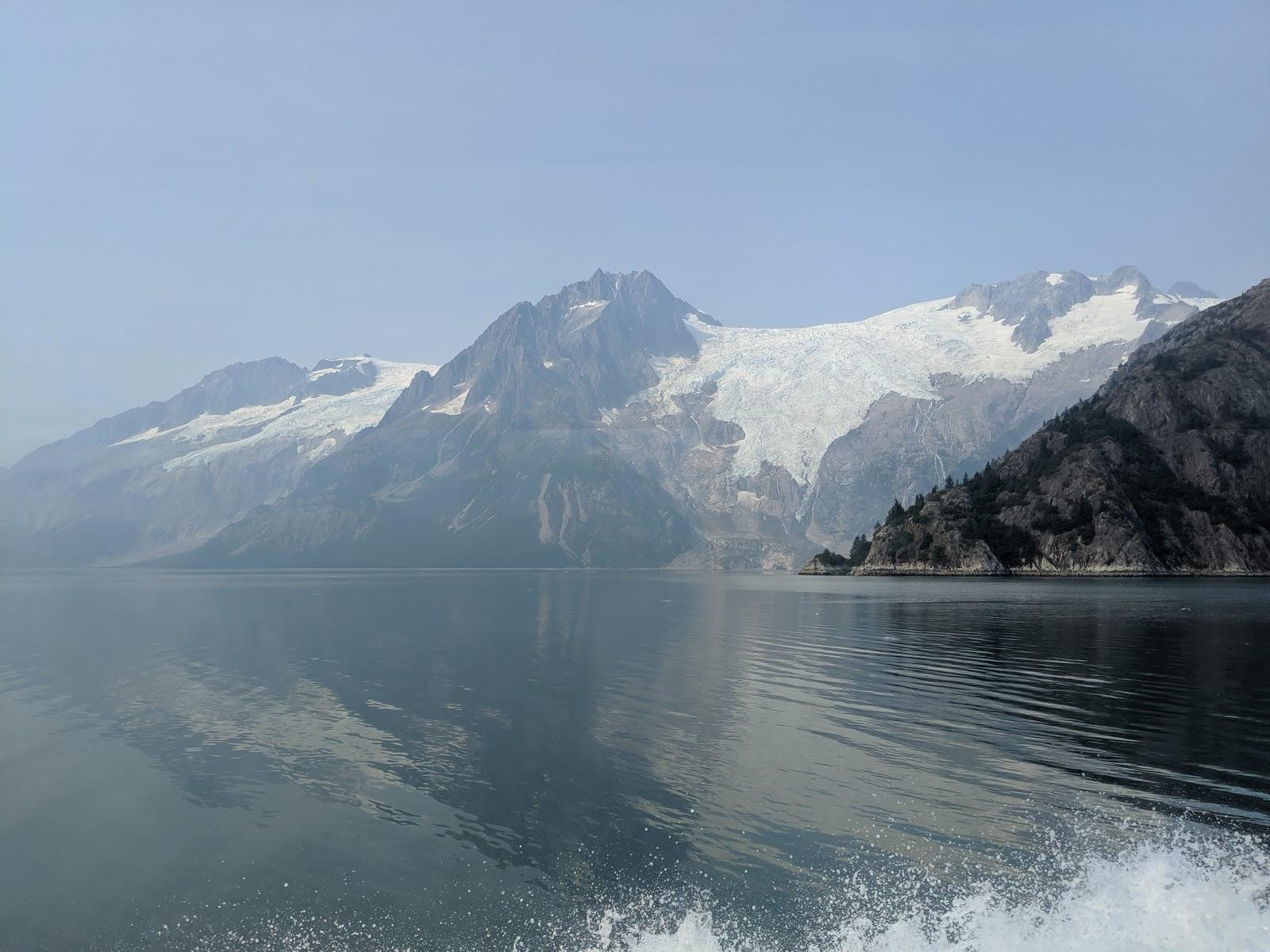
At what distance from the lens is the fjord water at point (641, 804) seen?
87.2ft

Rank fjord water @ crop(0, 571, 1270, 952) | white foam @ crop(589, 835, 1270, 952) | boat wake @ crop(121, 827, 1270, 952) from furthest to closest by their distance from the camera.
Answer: fjord water @ crop(0, 571, 1270, 952)
boat wake @ crop(121, 827, 1270, 952)
white foam @ crop(589, 835, 1270, 952)

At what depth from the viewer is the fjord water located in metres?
26.6

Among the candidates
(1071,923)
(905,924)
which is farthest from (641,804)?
(1071,923)

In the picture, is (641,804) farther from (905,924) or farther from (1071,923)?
(1071,923)

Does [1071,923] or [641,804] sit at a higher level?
[1071,923]

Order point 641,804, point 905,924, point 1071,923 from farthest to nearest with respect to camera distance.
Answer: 1. point 641,804
2. point 905,924
3. point 1071,923

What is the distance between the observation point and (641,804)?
A: 37938 millimetres

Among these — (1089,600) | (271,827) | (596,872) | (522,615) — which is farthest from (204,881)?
(1089,600)

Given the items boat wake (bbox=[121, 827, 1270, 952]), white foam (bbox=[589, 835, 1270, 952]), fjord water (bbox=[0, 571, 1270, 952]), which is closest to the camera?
white foam (bbox=[589, 835, 1270, 952])

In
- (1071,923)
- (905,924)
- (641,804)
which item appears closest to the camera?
(1071,923)

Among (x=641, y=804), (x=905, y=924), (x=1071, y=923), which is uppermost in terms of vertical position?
(x=1071, y=923)

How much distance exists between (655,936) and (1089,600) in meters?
167

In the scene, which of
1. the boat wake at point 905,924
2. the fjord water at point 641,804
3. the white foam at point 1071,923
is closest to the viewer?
the white foam at point 1071,923

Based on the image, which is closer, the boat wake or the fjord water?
the boat wake
